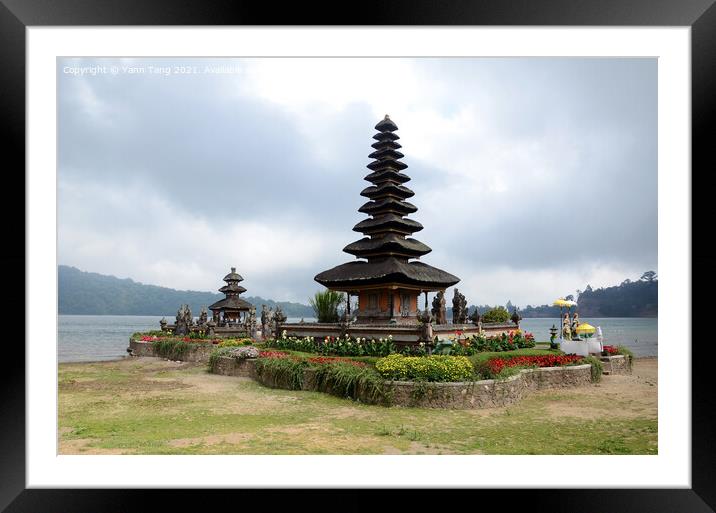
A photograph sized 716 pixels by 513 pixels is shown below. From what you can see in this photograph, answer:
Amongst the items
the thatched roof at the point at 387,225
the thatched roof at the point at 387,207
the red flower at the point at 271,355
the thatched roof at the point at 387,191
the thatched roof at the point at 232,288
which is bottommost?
the red flower at the point at 271,355

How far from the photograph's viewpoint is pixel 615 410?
9.43 metres

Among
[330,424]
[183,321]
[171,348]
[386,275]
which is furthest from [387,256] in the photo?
[183,321]

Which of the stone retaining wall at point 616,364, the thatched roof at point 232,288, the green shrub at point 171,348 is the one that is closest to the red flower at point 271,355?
the green shrub at point 171,348

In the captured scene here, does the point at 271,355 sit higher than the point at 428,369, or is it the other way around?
the point at 428,369

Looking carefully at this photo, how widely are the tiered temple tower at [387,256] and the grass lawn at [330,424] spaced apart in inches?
272

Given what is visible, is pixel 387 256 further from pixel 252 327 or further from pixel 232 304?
pixel 232 304

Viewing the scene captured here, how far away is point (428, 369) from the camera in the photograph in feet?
31.8

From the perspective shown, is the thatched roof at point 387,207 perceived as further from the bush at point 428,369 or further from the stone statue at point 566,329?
the bush at point 428,369

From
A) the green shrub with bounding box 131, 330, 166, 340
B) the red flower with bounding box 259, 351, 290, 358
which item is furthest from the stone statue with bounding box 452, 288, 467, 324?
the green shrub with bounding box 131, 330, 166, 340

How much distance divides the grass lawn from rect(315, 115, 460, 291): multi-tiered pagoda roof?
6968 mm

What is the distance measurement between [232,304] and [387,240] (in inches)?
692

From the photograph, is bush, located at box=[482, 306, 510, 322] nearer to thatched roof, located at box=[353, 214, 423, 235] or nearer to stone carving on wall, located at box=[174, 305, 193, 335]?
thatched roof, located at box=[353, 214, 423, 235]
